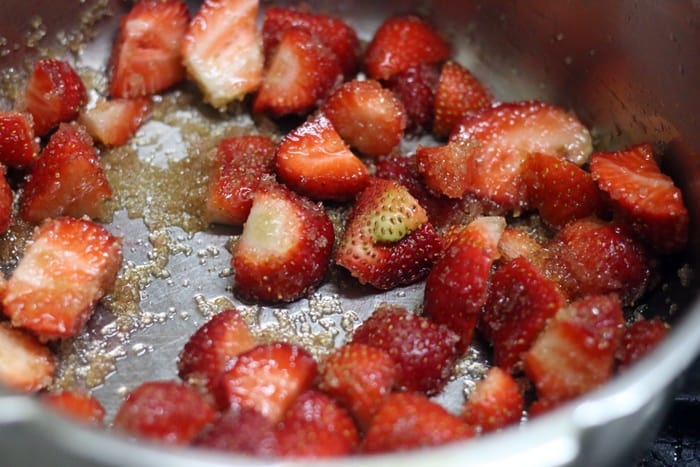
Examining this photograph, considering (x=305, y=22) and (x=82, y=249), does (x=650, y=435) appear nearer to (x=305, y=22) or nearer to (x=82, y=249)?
(x=82, y=249)

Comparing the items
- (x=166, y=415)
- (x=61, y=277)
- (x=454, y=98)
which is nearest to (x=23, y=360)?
(x=61, y=277)

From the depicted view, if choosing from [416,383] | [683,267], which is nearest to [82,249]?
[416,383]

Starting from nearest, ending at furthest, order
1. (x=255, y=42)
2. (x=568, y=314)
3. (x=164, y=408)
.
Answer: (x=164, y=408) < (x=568, y=314) < (x=255, y=42)

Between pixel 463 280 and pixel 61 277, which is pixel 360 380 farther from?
pixel 61 277

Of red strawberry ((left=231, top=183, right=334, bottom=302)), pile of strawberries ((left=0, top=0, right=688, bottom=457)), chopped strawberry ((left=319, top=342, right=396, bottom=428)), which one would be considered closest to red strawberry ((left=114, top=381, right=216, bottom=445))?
pile of strawberries ((left=0, top=0, right=688, bottom=457))

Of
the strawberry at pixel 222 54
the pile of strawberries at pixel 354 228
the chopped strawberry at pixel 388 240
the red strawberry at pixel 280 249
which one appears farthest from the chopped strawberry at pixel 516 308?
the strawberry at pixel 222 54
